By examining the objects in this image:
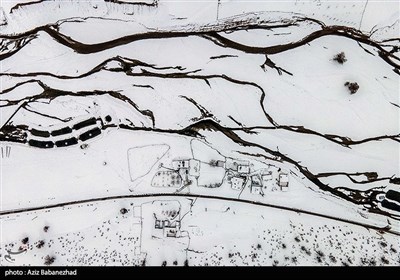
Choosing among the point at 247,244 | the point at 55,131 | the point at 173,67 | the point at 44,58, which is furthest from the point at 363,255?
the point at 44,58

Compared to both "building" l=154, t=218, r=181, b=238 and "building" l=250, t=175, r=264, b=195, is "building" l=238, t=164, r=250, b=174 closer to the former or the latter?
"building" l=250, t=175, r=264, b=195

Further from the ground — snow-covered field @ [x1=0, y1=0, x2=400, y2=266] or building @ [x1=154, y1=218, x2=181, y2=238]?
snow-covered field @ [x1=0, y1=0, x2=400, y2=266]

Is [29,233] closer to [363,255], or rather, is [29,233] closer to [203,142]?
[203,142]

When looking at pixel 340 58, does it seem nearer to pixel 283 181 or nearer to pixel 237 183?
pixel 283 181

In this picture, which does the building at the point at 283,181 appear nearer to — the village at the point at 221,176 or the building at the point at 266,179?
the village at the point at 221,176

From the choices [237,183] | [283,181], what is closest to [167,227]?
[237,183]

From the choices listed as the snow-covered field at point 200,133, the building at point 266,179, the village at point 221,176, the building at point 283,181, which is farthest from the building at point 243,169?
the building at point 283,181

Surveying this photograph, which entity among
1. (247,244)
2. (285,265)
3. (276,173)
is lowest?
(285,265)

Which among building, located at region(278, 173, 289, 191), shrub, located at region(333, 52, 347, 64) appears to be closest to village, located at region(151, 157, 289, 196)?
building, located at region(278, 173, 289, 191)
